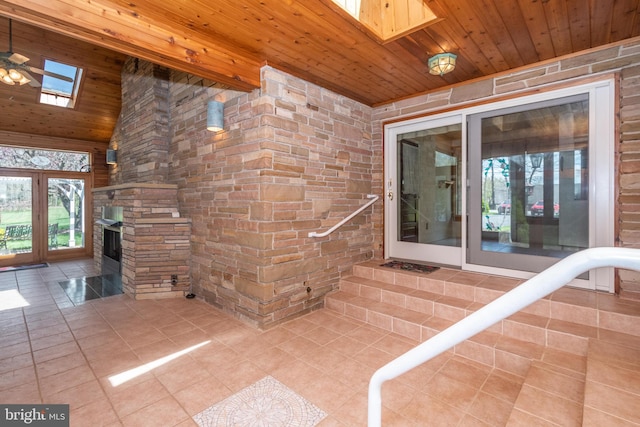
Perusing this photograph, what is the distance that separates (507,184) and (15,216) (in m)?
8.94

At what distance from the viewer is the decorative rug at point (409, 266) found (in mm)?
3610

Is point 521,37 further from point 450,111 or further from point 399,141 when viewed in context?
point 399,141

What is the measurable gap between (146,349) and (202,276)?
1.29 m

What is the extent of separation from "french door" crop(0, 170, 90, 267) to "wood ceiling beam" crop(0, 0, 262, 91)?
622cm

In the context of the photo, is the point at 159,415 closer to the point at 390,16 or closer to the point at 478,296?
the point at 478,296

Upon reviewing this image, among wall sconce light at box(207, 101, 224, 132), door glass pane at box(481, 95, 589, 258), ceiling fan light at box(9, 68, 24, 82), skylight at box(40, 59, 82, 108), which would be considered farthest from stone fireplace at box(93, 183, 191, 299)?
door glass pane at box(481, 95, 589, 258)

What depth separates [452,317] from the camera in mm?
2787

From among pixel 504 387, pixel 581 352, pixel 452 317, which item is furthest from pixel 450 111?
pixel 504 387

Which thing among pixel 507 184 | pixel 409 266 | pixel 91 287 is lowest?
pixel 91 287

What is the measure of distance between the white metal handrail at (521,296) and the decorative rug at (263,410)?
854 millimetres

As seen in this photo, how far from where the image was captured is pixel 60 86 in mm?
5734

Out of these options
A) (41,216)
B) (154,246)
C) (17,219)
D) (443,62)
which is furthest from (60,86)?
(443,62)

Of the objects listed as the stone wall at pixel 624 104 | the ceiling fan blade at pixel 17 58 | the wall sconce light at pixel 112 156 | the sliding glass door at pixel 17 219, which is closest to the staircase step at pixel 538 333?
the stone wall at pixel 624 104

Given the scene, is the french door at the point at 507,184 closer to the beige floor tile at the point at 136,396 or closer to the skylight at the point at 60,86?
the beige floor tile at the point at 136,396
